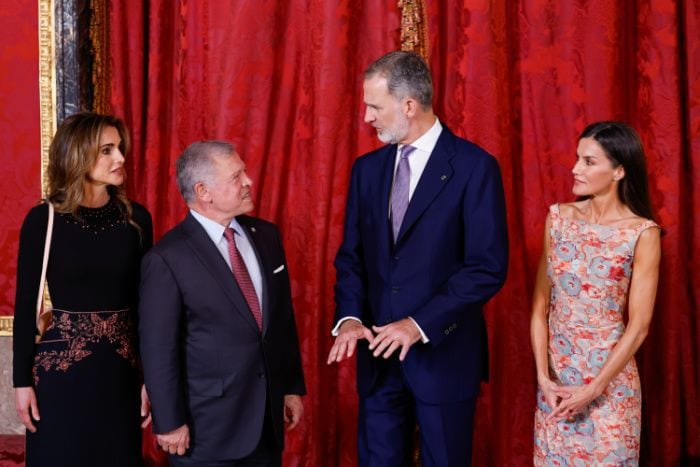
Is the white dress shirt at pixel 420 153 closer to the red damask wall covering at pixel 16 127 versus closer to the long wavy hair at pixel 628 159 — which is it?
the long wavy hair at pixel 628 159

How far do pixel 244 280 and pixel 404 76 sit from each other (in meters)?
0.82

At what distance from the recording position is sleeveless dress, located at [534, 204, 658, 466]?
254 centimetres

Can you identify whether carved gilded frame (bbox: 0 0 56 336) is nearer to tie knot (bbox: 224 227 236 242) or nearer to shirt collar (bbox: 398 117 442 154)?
tie knot (bbox: 224 227 236 242)

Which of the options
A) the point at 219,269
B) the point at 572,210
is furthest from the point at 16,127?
the point at 572,210

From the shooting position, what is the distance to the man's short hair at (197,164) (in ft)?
7.98

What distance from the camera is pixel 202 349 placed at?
7.68 ft

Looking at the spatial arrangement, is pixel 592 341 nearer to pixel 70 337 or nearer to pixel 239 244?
pixel 239 244

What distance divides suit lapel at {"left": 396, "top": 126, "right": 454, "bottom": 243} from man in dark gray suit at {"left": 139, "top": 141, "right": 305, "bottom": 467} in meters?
0.48

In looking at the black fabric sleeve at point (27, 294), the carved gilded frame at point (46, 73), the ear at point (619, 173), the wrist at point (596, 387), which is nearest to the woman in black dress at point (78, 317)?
the black fabric sleeve at point (27, 294)

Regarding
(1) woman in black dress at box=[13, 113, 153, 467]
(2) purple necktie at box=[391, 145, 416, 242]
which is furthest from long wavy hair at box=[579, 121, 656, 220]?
(1) woman in black dress at box=[13, 113, 153, 467]

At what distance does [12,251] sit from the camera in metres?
3.66

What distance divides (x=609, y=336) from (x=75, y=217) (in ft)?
5.77

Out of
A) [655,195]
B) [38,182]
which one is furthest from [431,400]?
[38,182]

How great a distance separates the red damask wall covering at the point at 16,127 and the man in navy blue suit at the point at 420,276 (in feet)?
5.87
